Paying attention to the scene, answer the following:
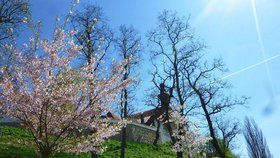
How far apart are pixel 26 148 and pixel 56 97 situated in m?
12.9

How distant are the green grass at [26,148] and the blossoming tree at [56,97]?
48.4 inches

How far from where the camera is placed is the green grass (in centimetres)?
1467

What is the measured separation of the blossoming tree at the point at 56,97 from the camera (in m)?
12.9

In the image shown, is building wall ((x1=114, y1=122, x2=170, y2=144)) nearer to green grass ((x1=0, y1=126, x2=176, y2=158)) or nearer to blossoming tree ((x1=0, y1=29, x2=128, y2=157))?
green grass ((x1=0, y1=126, x2=176, y2=158))

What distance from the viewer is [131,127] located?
46.2 m

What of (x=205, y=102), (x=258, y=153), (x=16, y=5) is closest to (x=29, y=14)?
(x=16, y=5)

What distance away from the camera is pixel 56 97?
43.6ft

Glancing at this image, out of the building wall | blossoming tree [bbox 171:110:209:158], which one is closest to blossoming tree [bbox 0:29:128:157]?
blossoming tree [bbox 171:110:209:158]

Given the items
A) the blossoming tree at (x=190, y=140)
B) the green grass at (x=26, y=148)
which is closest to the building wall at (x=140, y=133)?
the green grass at (x=26, y=148)

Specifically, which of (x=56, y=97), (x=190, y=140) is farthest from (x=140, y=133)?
(x=56, y=97)

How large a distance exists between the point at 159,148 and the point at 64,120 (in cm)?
3143

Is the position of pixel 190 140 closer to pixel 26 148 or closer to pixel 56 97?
pixel 26 148

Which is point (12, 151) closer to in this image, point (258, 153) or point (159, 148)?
point (159, 148)

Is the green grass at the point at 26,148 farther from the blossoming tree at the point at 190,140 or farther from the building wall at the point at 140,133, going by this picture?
the blossoming tree at the point at 190,140
